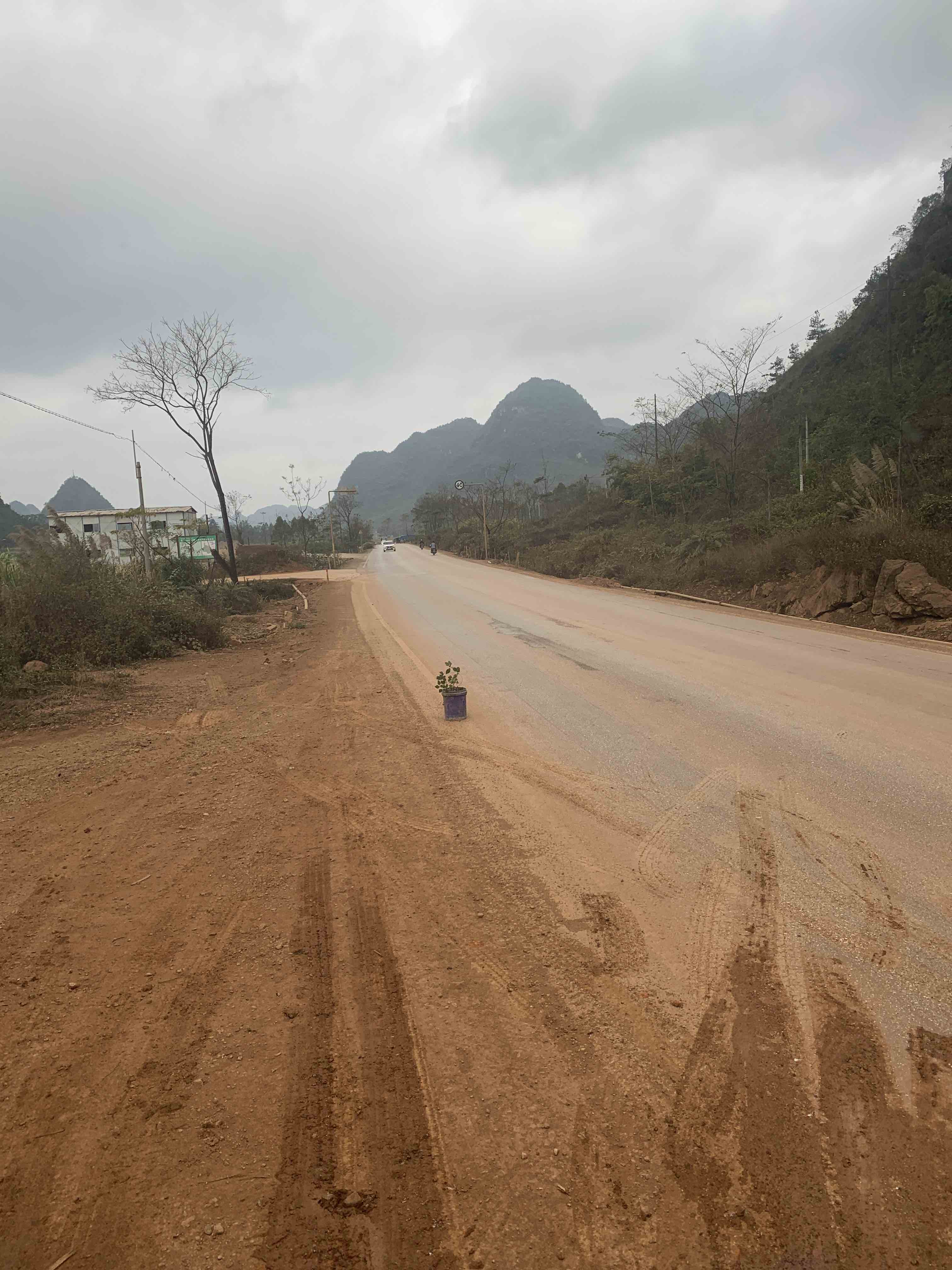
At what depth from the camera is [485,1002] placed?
2723 mm

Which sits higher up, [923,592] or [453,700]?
[923,592]

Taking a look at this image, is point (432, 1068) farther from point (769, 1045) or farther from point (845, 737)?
point (845, 737)

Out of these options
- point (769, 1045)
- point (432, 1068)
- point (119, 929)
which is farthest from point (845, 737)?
point (119, 929)

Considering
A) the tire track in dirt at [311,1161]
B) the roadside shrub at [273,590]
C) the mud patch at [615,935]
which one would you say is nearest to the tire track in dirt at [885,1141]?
the mud patch at [615,935]

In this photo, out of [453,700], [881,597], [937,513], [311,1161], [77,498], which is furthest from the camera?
[77,498]

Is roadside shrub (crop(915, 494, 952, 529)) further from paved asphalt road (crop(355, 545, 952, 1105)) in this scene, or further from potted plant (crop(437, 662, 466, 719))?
potted plant (crop(437, 662, 466, 719))

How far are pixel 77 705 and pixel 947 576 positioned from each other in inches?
554

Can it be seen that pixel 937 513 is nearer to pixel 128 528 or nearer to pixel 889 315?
pixel 128 528

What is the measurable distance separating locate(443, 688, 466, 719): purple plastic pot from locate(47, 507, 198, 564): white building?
339 inches

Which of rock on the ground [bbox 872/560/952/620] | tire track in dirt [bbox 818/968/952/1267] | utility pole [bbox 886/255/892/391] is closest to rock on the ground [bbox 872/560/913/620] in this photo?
rock on the ground [bbox 872/560/952/620]

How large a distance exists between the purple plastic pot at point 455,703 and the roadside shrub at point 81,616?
535cm

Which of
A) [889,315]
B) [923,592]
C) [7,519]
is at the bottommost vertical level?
[923,592]

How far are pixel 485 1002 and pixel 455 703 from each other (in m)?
4.18

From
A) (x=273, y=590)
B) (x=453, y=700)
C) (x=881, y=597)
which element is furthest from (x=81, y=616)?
(x=273, y=590)
